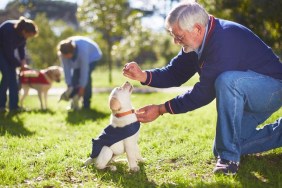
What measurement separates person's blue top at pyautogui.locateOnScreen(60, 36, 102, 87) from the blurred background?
3.70 m

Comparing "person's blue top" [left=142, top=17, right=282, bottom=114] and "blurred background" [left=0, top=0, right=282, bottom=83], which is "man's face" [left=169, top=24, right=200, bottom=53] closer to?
"person's blue top" [left=142, top=17, right=282, bottom=114]

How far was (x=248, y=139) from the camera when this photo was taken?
431 centimetres

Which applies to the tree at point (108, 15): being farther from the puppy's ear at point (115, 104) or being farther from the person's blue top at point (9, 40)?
the puppy's ear at point (115, 104)


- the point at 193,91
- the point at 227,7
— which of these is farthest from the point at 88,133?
the point at 227,7

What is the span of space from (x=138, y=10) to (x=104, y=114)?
1290 cm

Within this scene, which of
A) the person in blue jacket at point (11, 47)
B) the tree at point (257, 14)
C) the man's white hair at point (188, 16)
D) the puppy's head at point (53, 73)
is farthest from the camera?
the puppy's head at point (53, 73)

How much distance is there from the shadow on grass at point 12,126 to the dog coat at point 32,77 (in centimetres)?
133

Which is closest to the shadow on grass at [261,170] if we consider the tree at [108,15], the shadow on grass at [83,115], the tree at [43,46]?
the shadow on grass at [83,115]

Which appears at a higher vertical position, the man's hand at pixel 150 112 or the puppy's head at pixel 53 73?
the man's hand at pixel 150 112

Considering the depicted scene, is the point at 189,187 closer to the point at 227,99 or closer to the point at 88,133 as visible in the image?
the point at 227,99

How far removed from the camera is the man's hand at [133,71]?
4211 millimetres

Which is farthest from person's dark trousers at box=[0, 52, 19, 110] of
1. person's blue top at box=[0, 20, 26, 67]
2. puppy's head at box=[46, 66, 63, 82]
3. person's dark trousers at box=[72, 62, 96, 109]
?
person's dark trousers at box=[72, 62, 96, 109]

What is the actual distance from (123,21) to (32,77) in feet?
34.4

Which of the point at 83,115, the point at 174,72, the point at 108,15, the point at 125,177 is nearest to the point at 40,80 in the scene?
the point at 83,115
